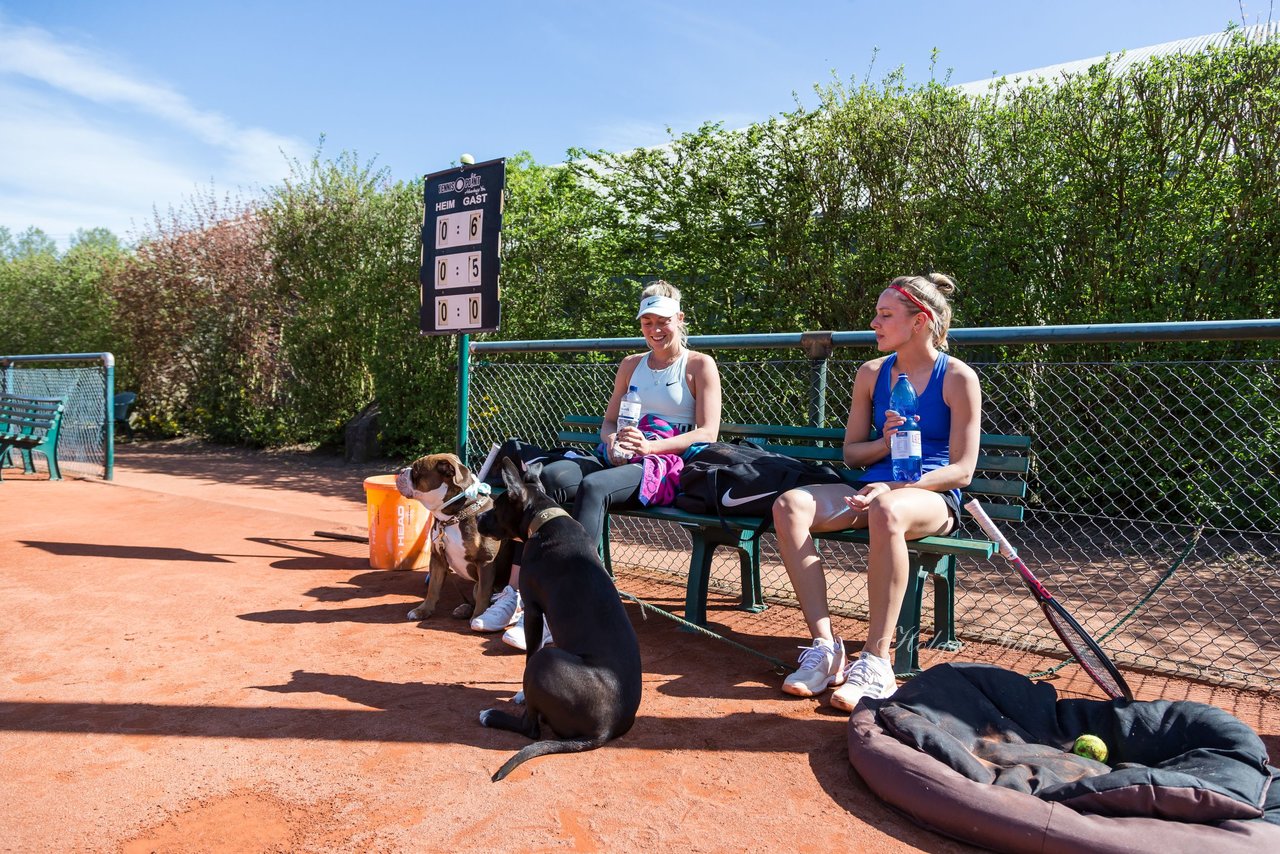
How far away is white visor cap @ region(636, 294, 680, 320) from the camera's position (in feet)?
15.6

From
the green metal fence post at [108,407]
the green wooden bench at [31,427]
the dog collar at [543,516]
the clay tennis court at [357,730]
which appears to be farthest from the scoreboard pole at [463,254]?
the green wooden bench at [31,427]

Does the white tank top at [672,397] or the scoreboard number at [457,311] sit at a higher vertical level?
the scoreboard number at [457,311]

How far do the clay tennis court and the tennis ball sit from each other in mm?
741

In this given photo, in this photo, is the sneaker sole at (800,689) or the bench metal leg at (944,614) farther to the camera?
the bench metal leg at (944,614)

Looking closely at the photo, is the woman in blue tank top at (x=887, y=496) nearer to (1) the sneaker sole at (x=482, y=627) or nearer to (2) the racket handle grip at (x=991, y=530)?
(2) the racket handle grip at (x=991, y=530)

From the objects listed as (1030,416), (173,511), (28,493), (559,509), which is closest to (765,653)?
(559,509)

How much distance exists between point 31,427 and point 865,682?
10.8 m

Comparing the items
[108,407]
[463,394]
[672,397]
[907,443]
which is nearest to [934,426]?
[907,443]

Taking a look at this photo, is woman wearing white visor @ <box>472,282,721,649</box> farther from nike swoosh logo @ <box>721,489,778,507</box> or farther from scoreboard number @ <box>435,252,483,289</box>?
scoreboard number @ <box>435,252,483,289</box>

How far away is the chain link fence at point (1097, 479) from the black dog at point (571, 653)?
2.10 meters

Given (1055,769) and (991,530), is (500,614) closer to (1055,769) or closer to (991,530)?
(991,530)

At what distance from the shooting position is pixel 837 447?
4816 mm

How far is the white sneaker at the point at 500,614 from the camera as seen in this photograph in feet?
15.0

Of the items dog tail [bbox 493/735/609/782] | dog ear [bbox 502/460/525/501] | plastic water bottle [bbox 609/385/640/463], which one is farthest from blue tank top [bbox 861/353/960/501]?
dog tail [bbox 493/735/609/782]
